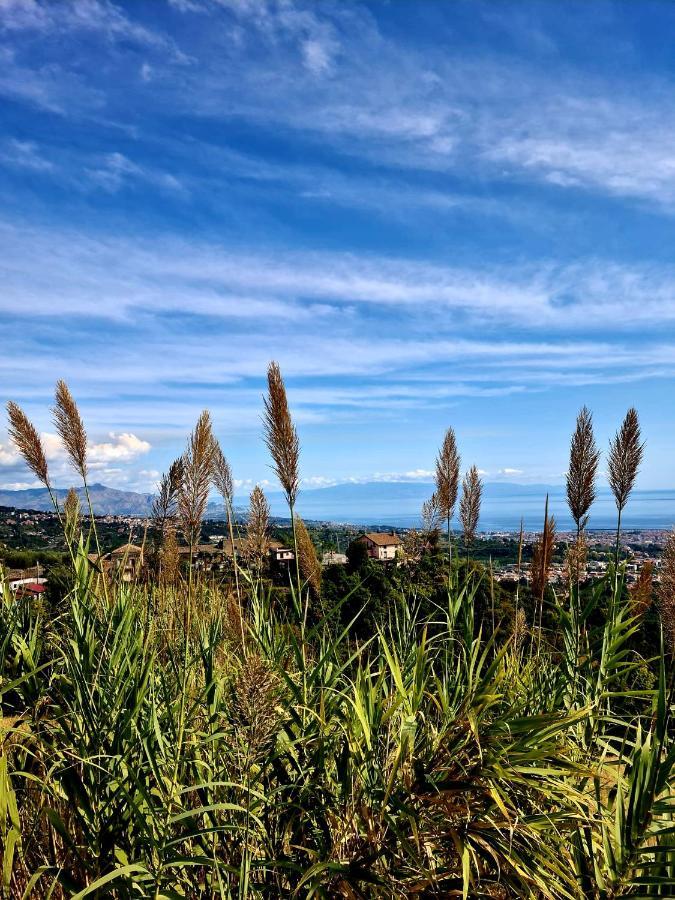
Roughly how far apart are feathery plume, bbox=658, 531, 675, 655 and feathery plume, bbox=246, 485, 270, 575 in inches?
95.6

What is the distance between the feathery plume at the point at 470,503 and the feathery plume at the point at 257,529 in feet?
5.47

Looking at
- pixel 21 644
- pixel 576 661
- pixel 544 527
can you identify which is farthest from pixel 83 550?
pixel 544 527

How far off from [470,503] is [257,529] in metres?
1.88

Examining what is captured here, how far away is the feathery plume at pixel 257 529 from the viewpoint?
164 inches

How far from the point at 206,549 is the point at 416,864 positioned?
3.88m

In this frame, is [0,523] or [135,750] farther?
[0,523]

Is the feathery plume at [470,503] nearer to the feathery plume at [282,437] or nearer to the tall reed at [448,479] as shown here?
the tall reed at [448,479]

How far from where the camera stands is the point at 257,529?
4297 mm

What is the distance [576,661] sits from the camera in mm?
2621

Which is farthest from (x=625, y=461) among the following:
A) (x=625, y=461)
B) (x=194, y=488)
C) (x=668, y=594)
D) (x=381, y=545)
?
(x=381, y=545)

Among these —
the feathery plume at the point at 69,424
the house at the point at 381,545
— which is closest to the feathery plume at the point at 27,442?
the feathery plume at the point at 69,424

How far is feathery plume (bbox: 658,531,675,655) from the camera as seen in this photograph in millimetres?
3043

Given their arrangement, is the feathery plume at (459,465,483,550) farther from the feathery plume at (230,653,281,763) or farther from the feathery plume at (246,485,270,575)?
→ the feathery plume at (230,653,281,763)

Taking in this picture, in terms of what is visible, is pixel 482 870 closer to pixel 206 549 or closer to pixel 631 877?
pixel 631 877
